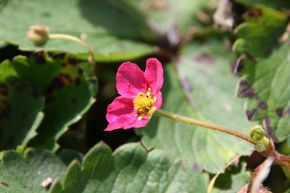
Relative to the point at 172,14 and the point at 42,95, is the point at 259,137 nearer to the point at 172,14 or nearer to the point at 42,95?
the point at 42,95

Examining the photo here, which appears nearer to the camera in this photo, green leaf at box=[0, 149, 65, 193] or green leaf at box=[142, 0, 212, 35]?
green leaf at box=[0, 149, 65, 193]

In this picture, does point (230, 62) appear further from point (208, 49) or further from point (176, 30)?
point (176, 30)

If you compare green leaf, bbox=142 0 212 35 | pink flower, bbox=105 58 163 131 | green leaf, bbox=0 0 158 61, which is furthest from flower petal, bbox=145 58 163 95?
green leaf, bbox=142 0 212 35

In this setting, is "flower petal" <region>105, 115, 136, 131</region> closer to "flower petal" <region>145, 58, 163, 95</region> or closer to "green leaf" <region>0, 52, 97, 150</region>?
"flower petal" <region>145, 58, 163, 95</region>

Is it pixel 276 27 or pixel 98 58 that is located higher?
pixel 276 27

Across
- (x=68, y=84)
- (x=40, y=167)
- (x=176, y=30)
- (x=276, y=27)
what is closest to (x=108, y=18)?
(x=176, y=30)

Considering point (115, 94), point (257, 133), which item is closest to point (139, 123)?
point (257, 133)

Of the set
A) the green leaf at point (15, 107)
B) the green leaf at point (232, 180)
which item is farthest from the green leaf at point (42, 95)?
the green leaf at point (232, 180)
